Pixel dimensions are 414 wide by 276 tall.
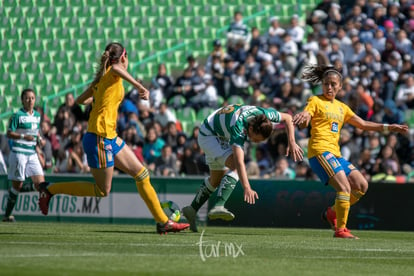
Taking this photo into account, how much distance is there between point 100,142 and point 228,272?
388cm

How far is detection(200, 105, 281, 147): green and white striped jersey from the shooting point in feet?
35.0

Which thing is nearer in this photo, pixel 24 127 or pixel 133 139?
pixel 24 127

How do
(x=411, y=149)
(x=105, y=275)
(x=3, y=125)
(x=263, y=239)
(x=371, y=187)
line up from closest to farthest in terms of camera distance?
1. (x=105, y=275)
2. (x=263, y=239)
3. (x=371, y=187)
4. (x=411, y=149)
5. (x=3, y=125)

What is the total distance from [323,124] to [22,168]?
564 cm

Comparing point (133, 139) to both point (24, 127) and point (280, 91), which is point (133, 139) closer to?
point (280, 91)

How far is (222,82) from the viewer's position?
2198 cm

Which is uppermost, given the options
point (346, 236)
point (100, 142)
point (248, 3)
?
point (248, 3)

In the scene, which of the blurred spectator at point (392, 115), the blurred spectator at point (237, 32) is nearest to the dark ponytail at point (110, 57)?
the blurred spectator at point (392, 115)

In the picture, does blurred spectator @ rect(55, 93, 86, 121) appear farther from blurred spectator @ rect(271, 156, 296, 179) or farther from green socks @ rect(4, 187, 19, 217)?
green socks @ rect(4, 187, 19, 217)

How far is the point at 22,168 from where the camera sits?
1566cm

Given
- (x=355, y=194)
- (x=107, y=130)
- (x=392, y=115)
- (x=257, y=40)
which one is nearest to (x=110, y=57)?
(x=107, y=130)

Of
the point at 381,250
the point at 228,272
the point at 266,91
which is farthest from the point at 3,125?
the point at 228,272

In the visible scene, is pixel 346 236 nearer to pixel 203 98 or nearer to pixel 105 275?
pixel 105 275

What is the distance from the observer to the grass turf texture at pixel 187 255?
7504mm
